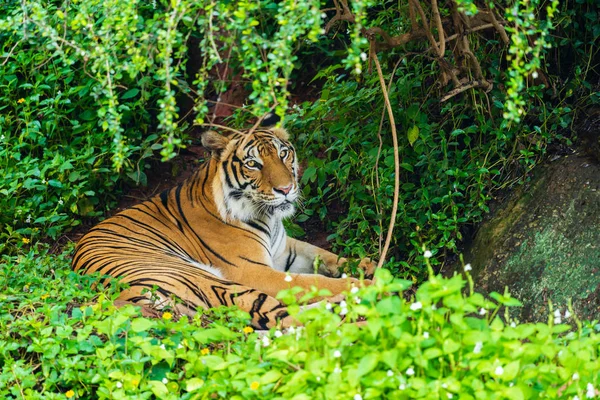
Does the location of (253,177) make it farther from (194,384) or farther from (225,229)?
(194,384)

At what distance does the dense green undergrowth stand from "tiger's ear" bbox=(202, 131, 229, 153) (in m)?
1.68

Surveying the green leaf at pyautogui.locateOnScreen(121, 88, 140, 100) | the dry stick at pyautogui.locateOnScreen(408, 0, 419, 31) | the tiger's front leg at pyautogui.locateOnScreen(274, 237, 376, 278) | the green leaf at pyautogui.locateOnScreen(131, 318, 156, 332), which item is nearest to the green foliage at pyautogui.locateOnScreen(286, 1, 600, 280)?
the tiger's front leg at pyautogui.locateOnScreen(274, 237, 376, 278)

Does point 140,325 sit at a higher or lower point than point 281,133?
lower

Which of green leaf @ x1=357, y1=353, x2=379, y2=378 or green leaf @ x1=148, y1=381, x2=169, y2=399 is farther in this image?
green leaf @ x1=148, y1=381, x2=169, y2=399

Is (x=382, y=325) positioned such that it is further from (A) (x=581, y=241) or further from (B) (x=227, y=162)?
(B) (x=227, y=162)

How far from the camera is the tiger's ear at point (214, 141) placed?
5488mm

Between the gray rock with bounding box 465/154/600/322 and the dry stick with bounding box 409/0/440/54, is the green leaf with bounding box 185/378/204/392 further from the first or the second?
the dry stick with bounding box 409/0/440/54

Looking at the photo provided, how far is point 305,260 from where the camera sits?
230 inches

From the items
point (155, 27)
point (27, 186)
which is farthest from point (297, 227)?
point (155, 27)

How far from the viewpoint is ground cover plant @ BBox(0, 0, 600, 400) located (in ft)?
10.5

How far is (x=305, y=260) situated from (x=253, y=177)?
30.3 inches

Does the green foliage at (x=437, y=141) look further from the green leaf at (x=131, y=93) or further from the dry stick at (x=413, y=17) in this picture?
the green leaf at (x=131, y=93)

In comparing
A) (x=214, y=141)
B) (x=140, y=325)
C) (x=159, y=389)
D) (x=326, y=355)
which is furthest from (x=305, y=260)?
(x=326, y=355)

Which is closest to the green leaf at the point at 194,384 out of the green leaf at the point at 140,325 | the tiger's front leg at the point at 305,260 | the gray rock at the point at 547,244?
the green leaf at the point at 140,325
